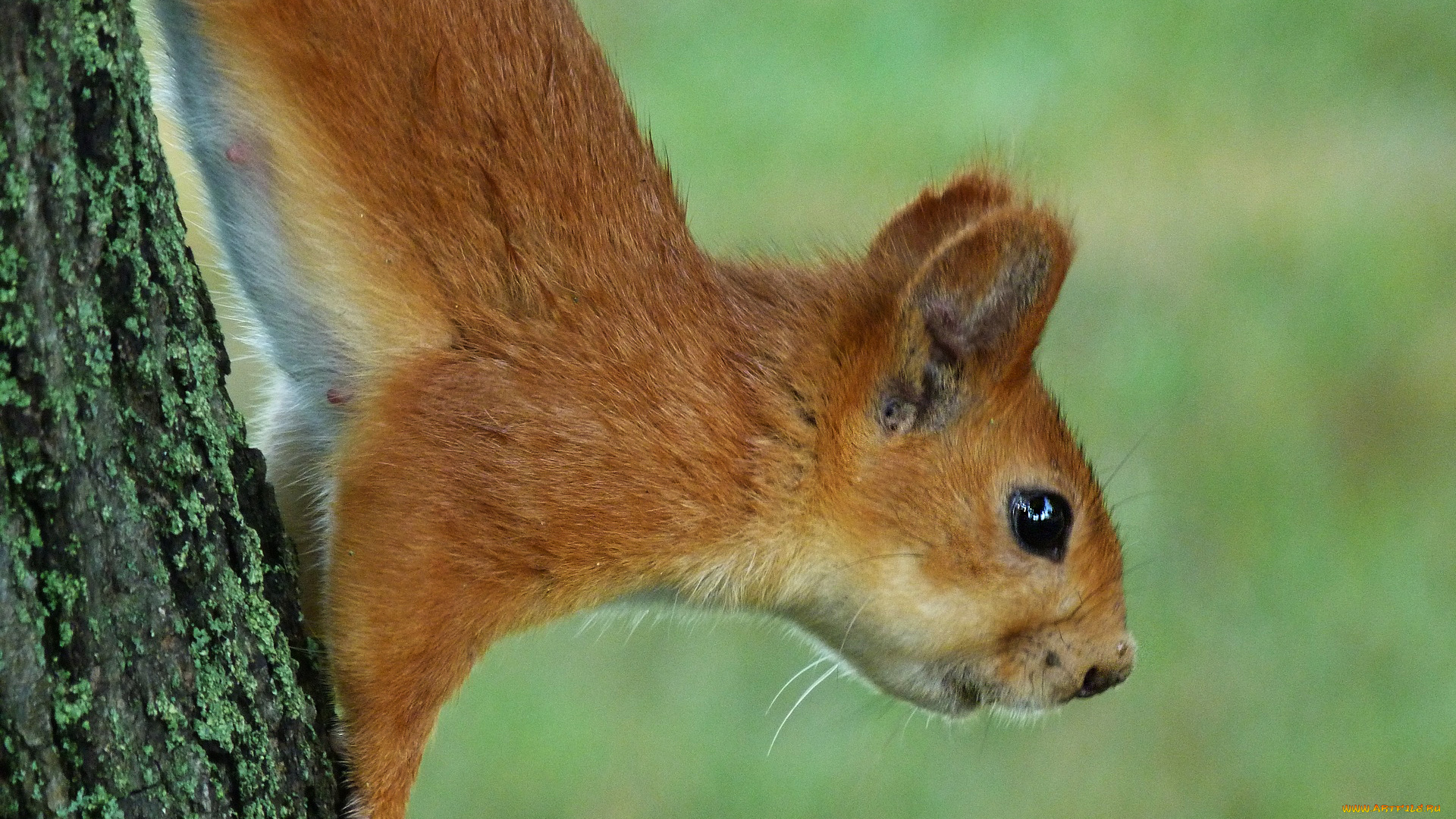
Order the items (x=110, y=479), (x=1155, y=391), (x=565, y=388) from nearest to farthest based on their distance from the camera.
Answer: (x=110, y=479) < (x=565, y=388) < (x=1155, y=391)

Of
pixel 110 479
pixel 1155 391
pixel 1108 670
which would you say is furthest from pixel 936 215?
pixel 1155 391

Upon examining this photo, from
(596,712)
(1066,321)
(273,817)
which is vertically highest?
(1066,321)

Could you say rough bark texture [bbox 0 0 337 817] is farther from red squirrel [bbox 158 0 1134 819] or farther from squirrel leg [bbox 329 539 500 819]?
red squirrel [bbox 158 0 1134 819]

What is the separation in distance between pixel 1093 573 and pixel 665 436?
39.0 inches

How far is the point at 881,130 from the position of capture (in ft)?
21.8

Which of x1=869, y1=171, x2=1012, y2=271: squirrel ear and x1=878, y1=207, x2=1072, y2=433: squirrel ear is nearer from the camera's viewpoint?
x1=878, y1=207, x2=1072, y2=433: squirrel ear

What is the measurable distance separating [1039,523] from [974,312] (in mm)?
442

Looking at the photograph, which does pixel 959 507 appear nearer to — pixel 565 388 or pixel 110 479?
pixel 565 388

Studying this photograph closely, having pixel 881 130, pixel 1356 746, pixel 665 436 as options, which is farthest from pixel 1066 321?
pixel 665 436

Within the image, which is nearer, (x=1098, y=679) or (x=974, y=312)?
(x=974, y=312)

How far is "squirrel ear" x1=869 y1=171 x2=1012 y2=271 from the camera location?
314 centimetres

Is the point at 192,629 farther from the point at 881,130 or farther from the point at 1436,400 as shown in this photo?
the point at 1436,400

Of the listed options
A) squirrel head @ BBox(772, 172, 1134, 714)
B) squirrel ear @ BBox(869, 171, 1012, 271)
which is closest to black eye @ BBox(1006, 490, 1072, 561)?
squirrel head @ BBox(772, 172, 1134, 714)

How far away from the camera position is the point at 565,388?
8.27 ft
